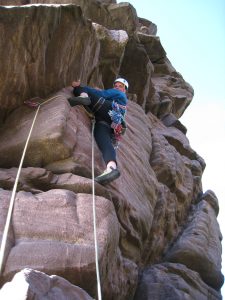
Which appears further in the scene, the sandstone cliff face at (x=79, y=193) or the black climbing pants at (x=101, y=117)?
the black climbing pants at (x=101, y=117)

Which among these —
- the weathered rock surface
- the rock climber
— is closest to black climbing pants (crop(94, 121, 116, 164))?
the rock climber

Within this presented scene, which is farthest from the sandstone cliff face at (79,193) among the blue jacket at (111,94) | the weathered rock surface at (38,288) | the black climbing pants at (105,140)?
the blue jacket at (111,94)

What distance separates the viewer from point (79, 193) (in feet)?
23.4

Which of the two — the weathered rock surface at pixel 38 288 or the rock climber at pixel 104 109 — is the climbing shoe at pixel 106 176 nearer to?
the rock climber at pixel 104 109

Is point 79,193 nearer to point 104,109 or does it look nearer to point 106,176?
point 106,176

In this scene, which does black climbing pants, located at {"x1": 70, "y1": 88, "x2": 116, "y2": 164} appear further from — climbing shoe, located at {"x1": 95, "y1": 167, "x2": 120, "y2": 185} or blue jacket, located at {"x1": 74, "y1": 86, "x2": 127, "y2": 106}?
climbing shoe, located at {"x1": 95, "y1": 167, "x2": 120, "y2": 185}

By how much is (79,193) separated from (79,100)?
9.22ft

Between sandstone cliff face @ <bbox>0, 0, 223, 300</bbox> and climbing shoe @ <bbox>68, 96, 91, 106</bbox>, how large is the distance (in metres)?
0.21

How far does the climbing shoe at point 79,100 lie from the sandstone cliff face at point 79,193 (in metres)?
0.21

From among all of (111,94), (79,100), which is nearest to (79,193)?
(79,100)

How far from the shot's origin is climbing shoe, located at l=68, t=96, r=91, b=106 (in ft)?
30.8

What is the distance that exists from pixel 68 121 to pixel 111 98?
152 cm

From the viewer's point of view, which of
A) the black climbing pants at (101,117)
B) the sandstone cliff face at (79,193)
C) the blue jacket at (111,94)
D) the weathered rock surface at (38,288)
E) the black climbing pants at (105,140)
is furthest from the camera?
the blue jacket at (111,94)

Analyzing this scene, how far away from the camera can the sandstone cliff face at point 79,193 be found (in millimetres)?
5742
